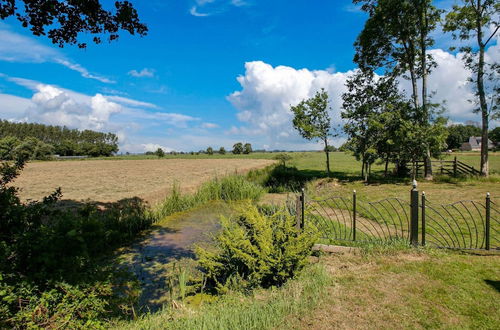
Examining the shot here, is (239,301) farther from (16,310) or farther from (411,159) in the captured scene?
(411,159)

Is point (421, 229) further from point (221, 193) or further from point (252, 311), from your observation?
point (221, 193)

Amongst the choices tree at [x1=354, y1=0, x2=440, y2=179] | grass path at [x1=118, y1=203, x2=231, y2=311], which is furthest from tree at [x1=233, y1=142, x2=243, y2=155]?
grass path at [x1=118, y1=203, x2=231, y2=311]

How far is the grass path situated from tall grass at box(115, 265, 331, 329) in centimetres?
153

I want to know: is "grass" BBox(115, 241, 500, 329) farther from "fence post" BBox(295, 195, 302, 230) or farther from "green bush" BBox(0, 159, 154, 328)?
"fence post" BBox(295, 195, 302, 230)

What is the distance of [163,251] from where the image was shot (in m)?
7.91

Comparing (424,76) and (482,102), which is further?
(424,76)

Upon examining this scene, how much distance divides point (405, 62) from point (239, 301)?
76.0ft

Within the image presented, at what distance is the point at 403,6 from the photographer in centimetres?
1745

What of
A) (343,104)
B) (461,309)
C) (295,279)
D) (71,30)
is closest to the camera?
(461,309)

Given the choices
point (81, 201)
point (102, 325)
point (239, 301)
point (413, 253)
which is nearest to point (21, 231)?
point (102, 325)

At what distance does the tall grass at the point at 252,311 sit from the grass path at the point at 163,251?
1532 mm

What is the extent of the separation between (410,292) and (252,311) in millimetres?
2969

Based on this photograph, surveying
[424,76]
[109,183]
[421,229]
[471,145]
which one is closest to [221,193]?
[109,183]

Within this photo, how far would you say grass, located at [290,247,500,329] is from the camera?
145 inches
